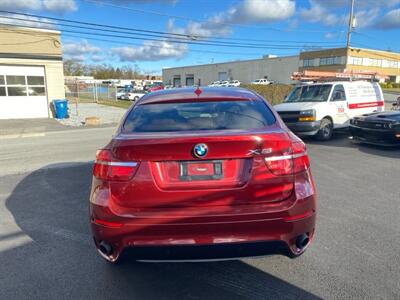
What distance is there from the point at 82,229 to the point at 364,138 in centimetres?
805

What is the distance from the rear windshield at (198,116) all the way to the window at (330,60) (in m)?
69.2

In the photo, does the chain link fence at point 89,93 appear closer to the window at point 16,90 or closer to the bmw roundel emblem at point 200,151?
the window at point 16,90

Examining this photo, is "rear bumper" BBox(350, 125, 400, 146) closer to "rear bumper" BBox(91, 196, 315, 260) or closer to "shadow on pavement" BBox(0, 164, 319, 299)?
"shadow on pavement" BBox(0, 164, 319, 299)

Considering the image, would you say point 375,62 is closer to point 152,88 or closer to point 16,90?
point 152,88

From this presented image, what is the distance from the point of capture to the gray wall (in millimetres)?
71125

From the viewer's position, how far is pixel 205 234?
236 centimetres

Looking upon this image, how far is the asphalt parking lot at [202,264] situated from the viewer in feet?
8.85

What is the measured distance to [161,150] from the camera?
2377mm

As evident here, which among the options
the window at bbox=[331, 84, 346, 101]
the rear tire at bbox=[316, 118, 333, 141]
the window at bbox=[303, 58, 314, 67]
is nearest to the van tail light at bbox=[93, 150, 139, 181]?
the rear tire at bbox=[316, 118, 333, 141]

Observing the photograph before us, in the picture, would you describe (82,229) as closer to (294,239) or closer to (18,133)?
(294,239)

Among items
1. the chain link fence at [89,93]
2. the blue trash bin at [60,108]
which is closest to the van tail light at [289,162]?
the blue trash bin at [60,108]

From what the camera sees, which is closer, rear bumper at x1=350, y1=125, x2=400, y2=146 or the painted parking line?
rear bumper at x1=350, y1=125, x2=400, y2=146

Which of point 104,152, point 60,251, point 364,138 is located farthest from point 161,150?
point 364,138

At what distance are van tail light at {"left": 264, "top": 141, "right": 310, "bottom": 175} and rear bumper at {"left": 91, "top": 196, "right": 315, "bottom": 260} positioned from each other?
264mm
